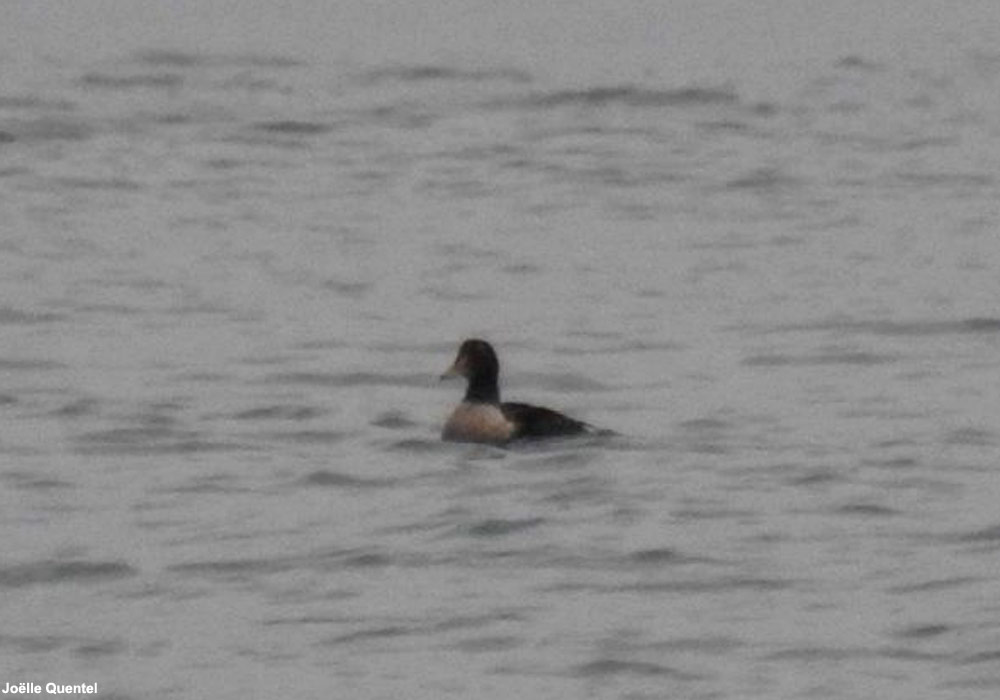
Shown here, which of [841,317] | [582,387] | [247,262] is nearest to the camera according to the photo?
[582,387]

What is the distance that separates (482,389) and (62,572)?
3.77 metres

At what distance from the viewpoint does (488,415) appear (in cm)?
1816

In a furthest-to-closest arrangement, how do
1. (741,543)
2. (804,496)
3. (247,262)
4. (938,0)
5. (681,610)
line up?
(938,0)
(247,262)
(804,496)
(741,543)
(681,610)

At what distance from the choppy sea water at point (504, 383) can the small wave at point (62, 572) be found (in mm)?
38

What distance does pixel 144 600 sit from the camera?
14.5 metres

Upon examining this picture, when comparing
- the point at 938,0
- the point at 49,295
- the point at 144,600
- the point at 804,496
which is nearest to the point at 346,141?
the point at 49,295

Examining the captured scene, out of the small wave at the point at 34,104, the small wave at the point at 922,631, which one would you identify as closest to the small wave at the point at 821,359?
the small wave at the point at 922,631

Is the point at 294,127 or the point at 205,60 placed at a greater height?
the point at 205,60

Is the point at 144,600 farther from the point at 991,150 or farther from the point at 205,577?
the point at 991,150

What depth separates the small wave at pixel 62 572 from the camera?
14.9 metres

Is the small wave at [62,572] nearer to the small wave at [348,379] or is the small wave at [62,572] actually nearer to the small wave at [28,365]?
the small wave at [348,379]

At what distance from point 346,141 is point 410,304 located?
8.84 m

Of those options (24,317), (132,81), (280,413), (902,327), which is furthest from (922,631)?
(132,81)

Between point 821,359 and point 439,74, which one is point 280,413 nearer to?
point 821,359
